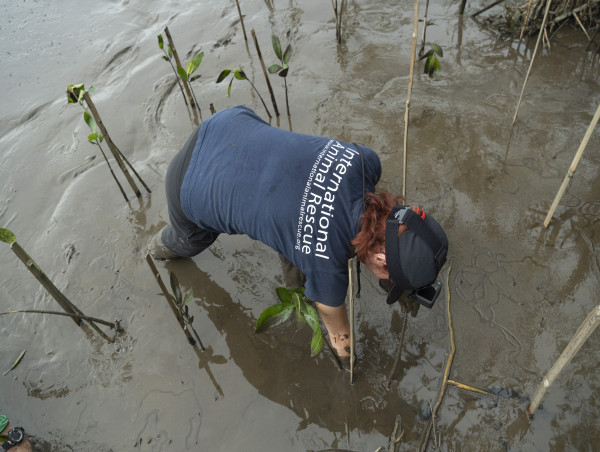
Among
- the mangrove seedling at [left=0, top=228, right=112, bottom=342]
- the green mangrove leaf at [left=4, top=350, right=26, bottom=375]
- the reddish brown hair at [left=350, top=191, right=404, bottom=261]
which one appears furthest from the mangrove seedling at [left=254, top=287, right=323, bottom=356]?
the green mangrove leaf at [left=4, top=350, right=26, bottom=375]

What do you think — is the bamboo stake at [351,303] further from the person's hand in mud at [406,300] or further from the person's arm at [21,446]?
the person's arm at [21,446]

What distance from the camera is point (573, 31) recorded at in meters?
4.18

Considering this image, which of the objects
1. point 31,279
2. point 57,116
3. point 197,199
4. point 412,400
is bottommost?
point 412,400

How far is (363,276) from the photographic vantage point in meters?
2.75

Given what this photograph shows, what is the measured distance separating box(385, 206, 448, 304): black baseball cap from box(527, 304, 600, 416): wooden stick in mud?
575mm

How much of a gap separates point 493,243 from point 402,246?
149 centimetres

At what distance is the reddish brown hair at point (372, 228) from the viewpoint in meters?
1.72

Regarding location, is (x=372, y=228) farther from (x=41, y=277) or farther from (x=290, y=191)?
(x=41, y=277)

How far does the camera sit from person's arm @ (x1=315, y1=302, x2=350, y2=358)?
6.46 feet

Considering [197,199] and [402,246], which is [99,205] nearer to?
[197,199]

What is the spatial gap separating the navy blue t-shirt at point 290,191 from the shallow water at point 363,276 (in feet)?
2.84

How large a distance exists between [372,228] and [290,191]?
40 cm

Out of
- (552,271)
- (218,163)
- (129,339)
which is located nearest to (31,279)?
(129,339)

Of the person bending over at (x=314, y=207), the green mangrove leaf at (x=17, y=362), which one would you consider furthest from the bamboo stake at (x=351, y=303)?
the green mangrove leaf at (x=17, y=362)
